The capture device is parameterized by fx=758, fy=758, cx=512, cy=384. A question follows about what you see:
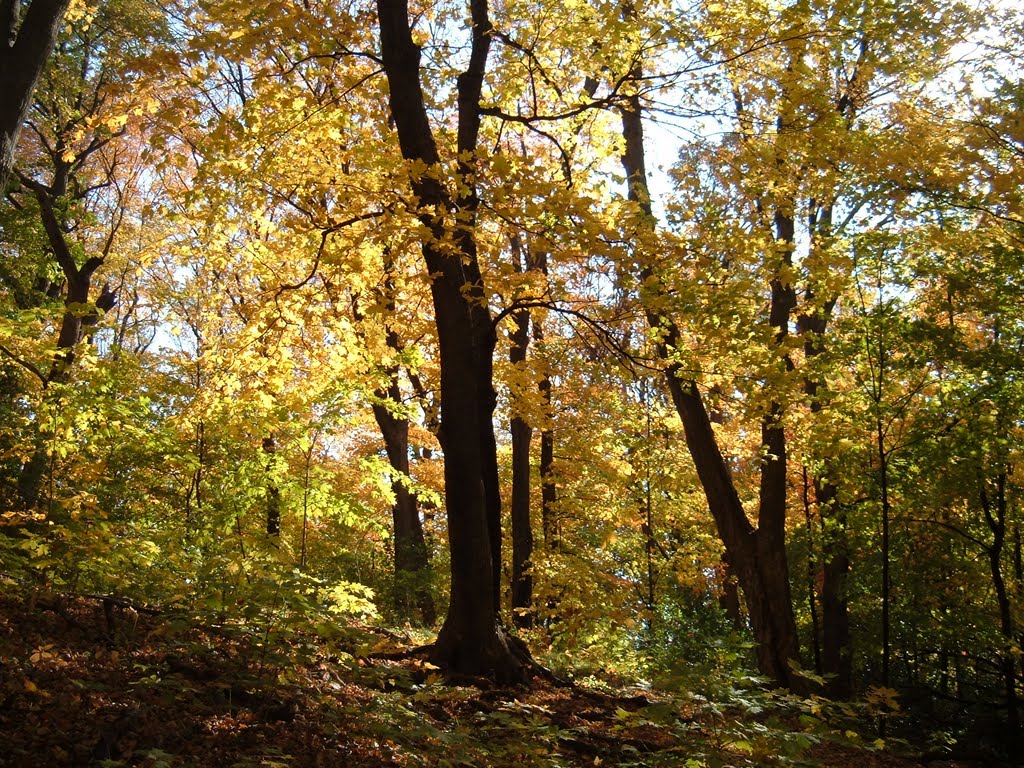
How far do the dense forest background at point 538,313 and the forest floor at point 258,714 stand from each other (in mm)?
240

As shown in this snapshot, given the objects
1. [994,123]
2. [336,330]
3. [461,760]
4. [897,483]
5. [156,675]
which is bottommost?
[461,760]

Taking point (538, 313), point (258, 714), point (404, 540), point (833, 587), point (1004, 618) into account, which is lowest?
point (258, 714)

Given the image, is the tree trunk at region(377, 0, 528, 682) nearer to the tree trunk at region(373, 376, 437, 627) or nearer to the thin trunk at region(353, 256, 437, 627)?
the thin trunk at region(353, 256, 437, 627)

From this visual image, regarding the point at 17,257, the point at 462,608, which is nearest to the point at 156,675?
the point at 462,608

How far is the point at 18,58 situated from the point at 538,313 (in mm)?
4525

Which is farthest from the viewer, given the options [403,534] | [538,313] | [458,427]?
[403,534]

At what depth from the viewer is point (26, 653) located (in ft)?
12.9

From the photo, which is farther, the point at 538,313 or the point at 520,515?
the point at 520,515

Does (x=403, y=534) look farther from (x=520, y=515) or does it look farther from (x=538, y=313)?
(x=538, y=313)

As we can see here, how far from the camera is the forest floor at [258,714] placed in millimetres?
3369

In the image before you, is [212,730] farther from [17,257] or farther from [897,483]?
[17,257]

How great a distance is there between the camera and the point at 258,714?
3996 mm

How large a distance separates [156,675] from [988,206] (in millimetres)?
A: 9105

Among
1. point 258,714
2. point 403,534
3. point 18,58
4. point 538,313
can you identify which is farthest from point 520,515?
point 18,58
